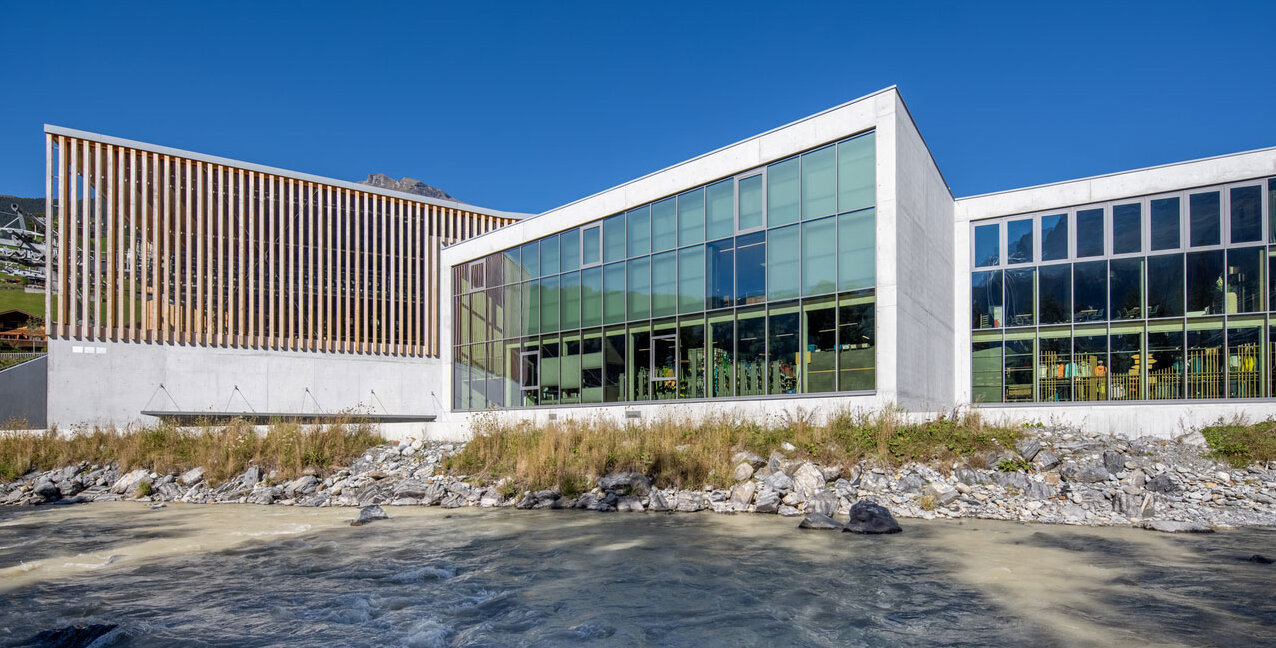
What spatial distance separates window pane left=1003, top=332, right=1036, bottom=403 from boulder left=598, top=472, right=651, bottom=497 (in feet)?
46.2

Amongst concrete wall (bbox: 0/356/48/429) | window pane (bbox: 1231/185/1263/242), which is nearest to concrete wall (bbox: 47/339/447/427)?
concrete wall (bbox: 0/356/48/429)

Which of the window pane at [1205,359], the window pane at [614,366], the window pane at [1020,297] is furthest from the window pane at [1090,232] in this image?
the window pane at [614,366]

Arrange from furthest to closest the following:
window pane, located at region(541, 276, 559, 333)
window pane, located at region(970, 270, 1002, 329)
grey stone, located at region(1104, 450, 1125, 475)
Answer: window pane, located at region(541, 276, 559, 333) → window pane, located at region(970, 270, 1002, 329) → grey stone, located at region(1104, 450, 1125, 475)

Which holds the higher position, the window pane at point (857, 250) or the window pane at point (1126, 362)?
the window pane at point (857, 250)

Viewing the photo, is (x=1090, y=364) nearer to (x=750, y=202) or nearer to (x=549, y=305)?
(x=750, y=202)

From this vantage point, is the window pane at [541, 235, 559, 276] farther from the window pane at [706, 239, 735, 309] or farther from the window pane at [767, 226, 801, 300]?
the window pane at [767, 226, 801, 300]

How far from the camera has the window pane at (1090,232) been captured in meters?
21.8

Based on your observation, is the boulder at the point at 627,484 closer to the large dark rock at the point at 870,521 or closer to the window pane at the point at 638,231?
the large dark rock at the point at 870,521

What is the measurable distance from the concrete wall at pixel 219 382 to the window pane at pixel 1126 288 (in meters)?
25.4

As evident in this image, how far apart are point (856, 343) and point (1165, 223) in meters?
10.5

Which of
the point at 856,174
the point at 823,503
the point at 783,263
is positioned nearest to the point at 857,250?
the point at 856,174

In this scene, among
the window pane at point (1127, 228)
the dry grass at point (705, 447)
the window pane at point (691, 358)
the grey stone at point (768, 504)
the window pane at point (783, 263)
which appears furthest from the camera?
the window pane at point (691, 358)

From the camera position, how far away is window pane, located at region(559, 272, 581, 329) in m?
26.0

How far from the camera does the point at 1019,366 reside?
A: 2281 centimetres
